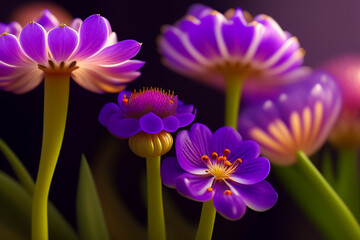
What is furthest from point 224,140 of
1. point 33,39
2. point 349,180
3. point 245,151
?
point 349,180

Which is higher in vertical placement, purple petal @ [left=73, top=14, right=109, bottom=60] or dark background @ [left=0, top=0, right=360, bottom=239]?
dark background @ [left=0, top=0, right=360, bottom=239]

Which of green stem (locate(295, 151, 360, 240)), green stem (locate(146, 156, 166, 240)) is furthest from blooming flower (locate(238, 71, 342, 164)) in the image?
green stem (locate(146, 156, 166, 240))

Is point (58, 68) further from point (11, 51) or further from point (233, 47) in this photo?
point (233, 47)

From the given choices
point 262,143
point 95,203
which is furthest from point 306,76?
point 95,203

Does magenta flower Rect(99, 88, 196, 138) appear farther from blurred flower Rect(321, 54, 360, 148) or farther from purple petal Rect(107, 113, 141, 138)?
blurred flower Rect(321, 54, 360, 148)

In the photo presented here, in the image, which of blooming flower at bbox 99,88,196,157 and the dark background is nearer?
blooming flower at bbox 99,88,196,157

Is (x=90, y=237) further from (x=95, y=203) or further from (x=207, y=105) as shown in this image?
(x=207, y=105)

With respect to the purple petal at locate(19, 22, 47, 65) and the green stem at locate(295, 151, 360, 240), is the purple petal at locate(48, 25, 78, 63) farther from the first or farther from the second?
the green stem at locate(295, 151, 360, 240)

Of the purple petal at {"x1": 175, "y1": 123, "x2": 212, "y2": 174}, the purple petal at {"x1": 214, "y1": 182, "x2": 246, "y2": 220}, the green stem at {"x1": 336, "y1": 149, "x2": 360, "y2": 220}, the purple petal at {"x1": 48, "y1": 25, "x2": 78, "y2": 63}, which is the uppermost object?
the green stem at {"x1": 336, "y1": 149, "x2": 360, "y2": 220}
